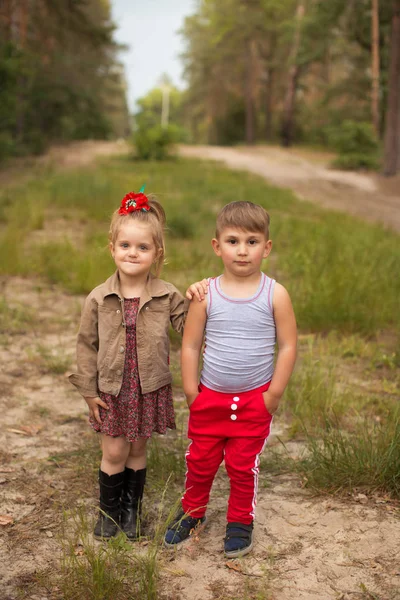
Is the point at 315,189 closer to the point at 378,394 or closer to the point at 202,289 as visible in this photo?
the point at 378,394

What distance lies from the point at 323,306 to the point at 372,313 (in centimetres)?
→ 44

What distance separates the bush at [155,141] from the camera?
20891mm

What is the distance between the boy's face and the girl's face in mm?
337

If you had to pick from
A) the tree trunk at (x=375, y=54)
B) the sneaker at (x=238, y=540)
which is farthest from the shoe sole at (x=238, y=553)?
the tree trunk at (x=375, y=54)

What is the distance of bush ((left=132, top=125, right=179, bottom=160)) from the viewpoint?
68.5ft

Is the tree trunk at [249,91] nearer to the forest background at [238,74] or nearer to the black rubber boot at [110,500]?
the forest background at [238,74]

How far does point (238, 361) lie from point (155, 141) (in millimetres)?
19164

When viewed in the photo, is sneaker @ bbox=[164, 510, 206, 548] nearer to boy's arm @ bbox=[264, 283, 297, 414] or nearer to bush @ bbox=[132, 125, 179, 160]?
boy's arm @ bbox=[264, 283, 297, 414]

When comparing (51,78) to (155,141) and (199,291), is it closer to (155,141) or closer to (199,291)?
(155,141)

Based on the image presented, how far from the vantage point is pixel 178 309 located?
2.94m

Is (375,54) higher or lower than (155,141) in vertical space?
higher

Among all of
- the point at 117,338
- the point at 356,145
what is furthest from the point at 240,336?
the point at 356,145

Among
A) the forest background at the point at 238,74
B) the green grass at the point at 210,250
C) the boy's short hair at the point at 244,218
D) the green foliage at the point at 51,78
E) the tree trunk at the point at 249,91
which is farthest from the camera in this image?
the tree trunk at the point at 249,91

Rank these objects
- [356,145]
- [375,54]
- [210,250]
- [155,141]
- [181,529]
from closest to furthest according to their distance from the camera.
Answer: [181,529], [210,250], [155,141], [356,145], [375,54]
